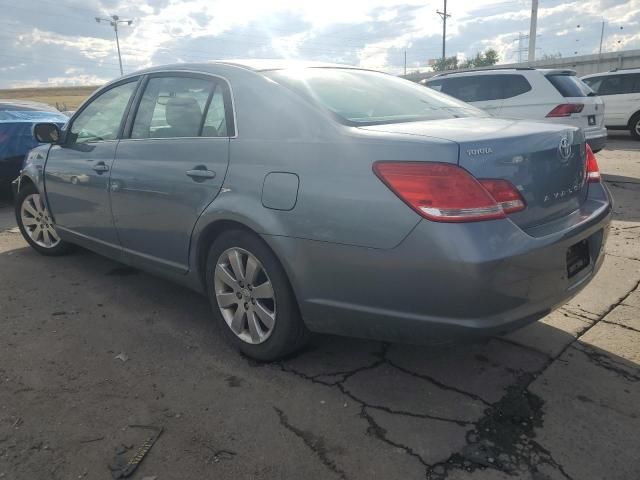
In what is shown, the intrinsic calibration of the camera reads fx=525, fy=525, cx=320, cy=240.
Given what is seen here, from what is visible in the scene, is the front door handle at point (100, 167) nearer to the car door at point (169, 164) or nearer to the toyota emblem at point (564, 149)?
the car door at point (169, 164)

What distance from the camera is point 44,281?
4371mm

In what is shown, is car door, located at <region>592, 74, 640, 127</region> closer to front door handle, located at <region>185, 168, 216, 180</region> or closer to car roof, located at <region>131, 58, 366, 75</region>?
car roof, located at <region>131, 58, 366, 75</region>

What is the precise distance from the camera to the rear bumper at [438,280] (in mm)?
2090

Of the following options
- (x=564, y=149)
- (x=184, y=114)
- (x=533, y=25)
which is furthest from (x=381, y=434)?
(x=533, y=25)

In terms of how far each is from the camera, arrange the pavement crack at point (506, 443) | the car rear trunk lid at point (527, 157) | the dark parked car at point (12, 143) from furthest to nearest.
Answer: the dark parked car at point (12, 143)
the car rear trunk lid at point (527, 157)
the pavement crack at point (506, 443)

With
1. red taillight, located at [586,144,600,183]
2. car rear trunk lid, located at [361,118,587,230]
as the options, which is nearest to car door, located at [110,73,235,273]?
car rear trunk lid, located at [361,118,587,230]

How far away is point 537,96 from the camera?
8422 mm

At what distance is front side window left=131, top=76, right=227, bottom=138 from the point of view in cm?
305

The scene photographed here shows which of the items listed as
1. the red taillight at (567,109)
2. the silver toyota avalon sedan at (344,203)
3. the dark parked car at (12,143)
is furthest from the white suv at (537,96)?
the dark parked car at (12,143)

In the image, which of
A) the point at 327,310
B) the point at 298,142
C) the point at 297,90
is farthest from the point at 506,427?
the point at 297,90

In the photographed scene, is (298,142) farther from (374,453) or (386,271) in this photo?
(374,453)

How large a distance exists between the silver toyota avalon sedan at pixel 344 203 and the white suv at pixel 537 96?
18.7 ft

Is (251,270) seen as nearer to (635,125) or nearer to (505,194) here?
(505,194)

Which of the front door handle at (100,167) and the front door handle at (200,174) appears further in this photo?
the front door handle at (100,167)
